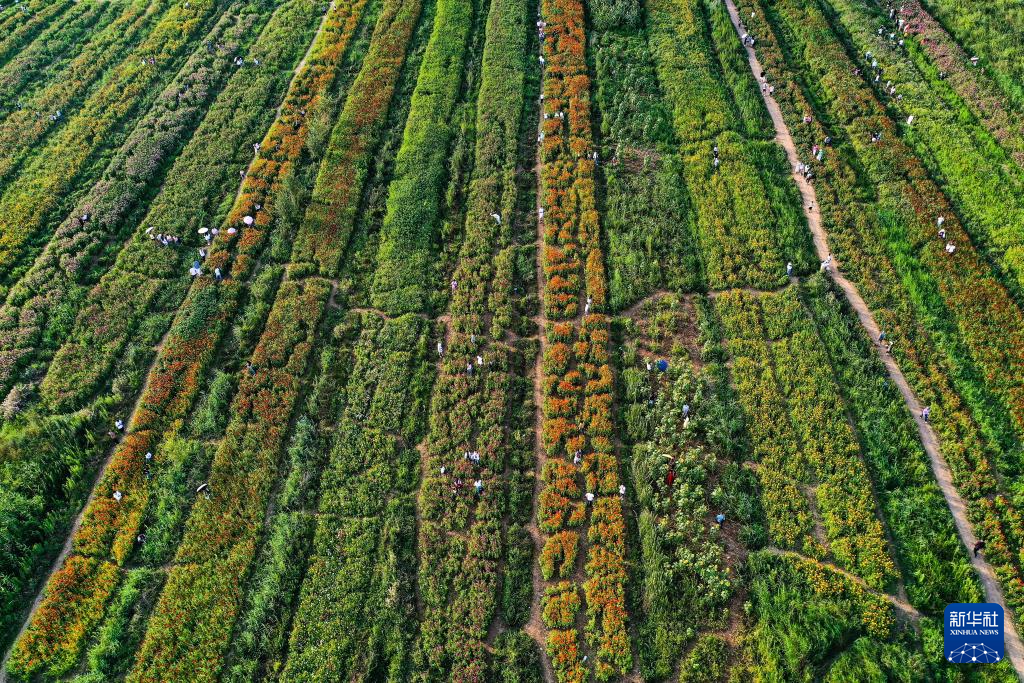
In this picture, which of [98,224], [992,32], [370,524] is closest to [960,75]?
[992,32]

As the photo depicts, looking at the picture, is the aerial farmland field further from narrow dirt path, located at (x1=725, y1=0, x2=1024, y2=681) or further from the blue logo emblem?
the blue logo emblem

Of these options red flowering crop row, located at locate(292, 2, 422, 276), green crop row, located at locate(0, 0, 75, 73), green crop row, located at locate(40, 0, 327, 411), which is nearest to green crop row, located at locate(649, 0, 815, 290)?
red flowering crop row, located at locate(292, 2, 422, 276)

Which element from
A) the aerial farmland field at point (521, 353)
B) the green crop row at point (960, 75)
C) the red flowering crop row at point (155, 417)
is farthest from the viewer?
the green crop row at point (960, 75)

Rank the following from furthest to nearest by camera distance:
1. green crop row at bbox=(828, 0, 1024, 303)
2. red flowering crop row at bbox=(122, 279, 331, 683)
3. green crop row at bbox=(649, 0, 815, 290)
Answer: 1. green crop row at bbox=(649, 0, 815, 290)
2. green crop row at bbox=(828, 0, 1024, 303)
3. red flowering crop row at bbox=(122, 279, 331, 683)

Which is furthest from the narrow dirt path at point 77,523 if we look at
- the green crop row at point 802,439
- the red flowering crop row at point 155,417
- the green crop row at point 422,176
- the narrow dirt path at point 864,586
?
the green crop row at point 802,439

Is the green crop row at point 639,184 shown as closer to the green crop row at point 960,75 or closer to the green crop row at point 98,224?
the green crop row at point 960,75
